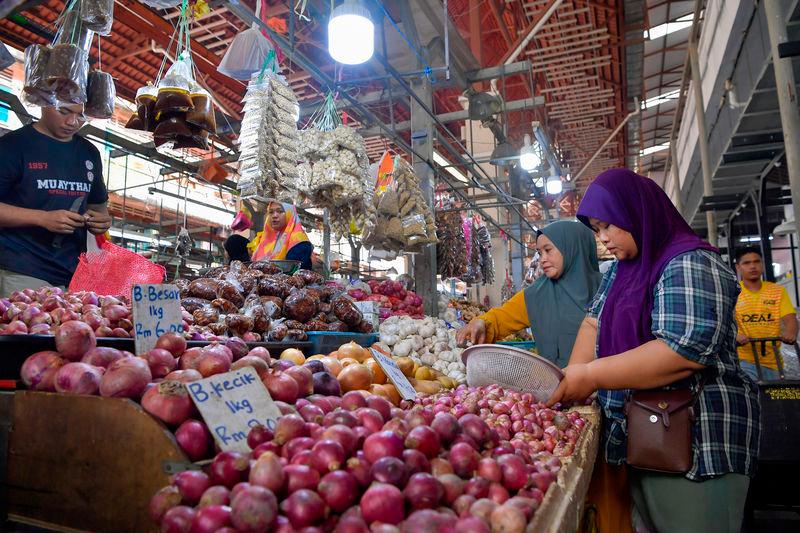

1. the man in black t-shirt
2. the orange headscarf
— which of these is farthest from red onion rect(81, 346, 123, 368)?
the orange headscarf

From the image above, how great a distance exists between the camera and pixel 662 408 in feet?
5.76

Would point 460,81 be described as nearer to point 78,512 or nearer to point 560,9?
point 560,9

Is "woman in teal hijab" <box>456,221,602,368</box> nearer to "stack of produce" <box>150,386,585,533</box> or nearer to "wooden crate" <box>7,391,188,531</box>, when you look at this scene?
"stack of produce" <box>150,386,585,533</box>

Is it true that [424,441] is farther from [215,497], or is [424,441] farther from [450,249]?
[450,249]

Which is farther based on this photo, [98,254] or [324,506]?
[98,254]

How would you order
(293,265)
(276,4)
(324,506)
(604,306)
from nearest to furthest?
(324,506) → (604,306) → (293,265) → (276,4)

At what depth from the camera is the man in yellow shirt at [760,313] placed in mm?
4746

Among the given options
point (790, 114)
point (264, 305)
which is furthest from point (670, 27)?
point (264, 305)

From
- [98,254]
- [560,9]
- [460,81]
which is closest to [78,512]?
[98,254]

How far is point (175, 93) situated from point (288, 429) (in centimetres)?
287

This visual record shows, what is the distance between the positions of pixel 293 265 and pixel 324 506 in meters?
3.27

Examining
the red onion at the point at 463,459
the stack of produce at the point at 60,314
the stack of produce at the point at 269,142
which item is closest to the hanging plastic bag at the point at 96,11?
the stack of produce at the point at 269,142

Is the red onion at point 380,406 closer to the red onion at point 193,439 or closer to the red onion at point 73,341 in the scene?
the red onion at point 193,439

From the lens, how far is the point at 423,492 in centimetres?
92
